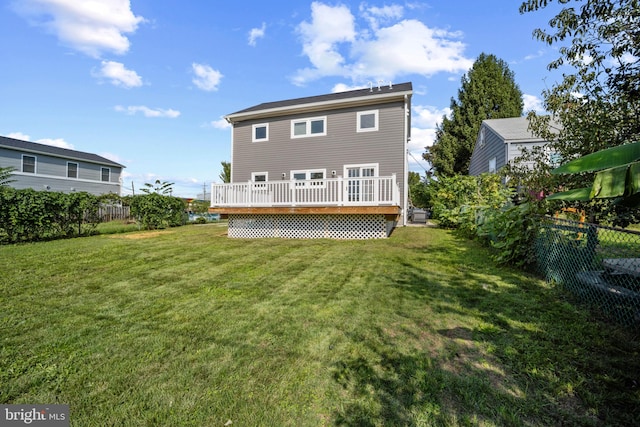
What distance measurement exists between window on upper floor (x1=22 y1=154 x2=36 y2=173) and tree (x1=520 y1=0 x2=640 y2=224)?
2732cm

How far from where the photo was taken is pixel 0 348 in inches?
96.2

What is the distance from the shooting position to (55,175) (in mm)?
20297

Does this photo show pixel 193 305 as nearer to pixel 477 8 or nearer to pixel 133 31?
pixel 477 8

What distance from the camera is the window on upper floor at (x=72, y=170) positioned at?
2103 centimetres

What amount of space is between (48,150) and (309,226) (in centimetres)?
2272

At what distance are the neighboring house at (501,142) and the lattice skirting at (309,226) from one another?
22.2ft

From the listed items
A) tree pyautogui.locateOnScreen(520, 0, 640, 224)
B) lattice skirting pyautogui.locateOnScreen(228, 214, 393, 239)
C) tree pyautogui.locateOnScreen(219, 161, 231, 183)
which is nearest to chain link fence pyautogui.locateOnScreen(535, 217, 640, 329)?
tree pyautogui.locateOnScreen(520, 0, 640, 224)

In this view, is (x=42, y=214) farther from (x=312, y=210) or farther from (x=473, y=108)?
(x=473, y=108)

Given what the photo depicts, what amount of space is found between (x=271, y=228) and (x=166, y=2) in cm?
796

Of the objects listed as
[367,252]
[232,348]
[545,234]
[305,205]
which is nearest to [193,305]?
[232,348]

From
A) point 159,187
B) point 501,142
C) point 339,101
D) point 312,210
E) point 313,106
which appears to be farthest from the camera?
point 159,187

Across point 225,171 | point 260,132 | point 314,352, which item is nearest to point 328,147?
point 260,132

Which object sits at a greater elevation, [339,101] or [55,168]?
[339,101]

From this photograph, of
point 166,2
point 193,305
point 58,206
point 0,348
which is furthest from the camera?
point 58,206
